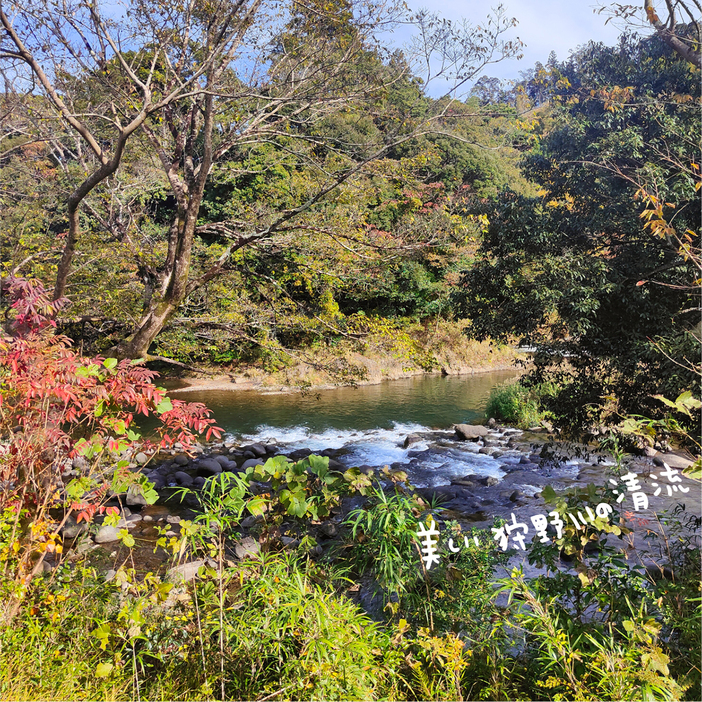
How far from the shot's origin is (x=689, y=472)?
7.13 ft

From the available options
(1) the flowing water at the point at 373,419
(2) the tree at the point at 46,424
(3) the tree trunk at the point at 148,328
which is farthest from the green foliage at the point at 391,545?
(1) the flowing water at the point at 373,419

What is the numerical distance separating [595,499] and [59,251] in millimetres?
6463

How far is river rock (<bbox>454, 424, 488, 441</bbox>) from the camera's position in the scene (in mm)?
10415

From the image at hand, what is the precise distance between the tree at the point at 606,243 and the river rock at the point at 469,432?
12.0ft

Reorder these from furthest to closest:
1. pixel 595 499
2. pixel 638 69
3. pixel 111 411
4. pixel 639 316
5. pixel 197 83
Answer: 1. pixel 638 69
2. pixel 639 316
3. pixel 197 83
4. pixel 111 411
5. pixel 595 499

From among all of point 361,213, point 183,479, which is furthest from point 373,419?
point 361,213

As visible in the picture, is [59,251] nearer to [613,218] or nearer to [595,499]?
[595,499]

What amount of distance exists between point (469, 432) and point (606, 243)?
5195mm

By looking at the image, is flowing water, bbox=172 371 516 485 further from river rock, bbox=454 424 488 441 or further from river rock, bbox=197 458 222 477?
river rock, bbox=197 458 222 477

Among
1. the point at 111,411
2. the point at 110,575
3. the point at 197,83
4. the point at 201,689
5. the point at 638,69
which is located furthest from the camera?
the point at 638,69

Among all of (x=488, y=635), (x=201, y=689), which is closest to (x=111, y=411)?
(x=201, y=689)

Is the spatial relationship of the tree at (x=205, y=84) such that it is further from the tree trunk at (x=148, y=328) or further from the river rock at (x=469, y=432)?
the river rock at (x=469, y=432)

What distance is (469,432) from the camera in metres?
10.4

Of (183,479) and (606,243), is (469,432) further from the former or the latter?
(183,479)
